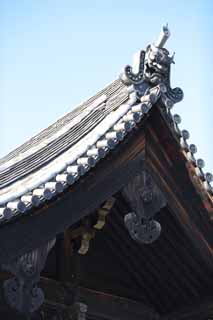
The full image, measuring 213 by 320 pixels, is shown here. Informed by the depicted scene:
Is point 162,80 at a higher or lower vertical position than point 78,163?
higher

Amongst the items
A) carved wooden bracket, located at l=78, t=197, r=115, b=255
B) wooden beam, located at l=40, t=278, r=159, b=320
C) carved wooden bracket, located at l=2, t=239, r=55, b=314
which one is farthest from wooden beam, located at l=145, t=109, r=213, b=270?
carved wooden bracket, located at l=2, t=239, r=55, b=314

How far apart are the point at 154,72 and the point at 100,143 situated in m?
0.90

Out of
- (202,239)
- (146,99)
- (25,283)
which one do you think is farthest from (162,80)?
(25,283)

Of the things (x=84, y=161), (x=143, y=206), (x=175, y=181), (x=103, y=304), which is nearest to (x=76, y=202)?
(x=84, y=161)

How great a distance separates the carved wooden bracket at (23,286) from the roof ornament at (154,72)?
180 centimetres

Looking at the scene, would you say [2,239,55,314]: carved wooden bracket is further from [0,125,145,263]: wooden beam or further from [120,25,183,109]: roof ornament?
[120,25,183,109]: roof ornament

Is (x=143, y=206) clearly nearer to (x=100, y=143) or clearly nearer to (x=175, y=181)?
(x=175, y=181)

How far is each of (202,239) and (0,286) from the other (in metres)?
1.94

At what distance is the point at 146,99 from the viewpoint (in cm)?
639

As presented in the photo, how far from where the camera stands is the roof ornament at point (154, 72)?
6453mm

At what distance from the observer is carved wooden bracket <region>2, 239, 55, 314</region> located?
5492 mm

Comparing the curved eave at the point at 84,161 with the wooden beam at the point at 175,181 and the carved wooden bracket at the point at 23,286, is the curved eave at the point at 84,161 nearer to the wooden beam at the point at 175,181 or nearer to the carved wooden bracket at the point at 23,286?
the wooden beam at the point at 175,181

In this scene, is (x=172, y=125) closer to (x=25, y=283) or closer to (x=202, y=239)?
(x=202, y=239)

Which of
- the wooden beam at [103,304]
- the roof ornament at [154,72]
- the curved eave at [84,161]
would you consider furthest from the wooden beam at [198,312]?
the roof ornament at [154,72]
